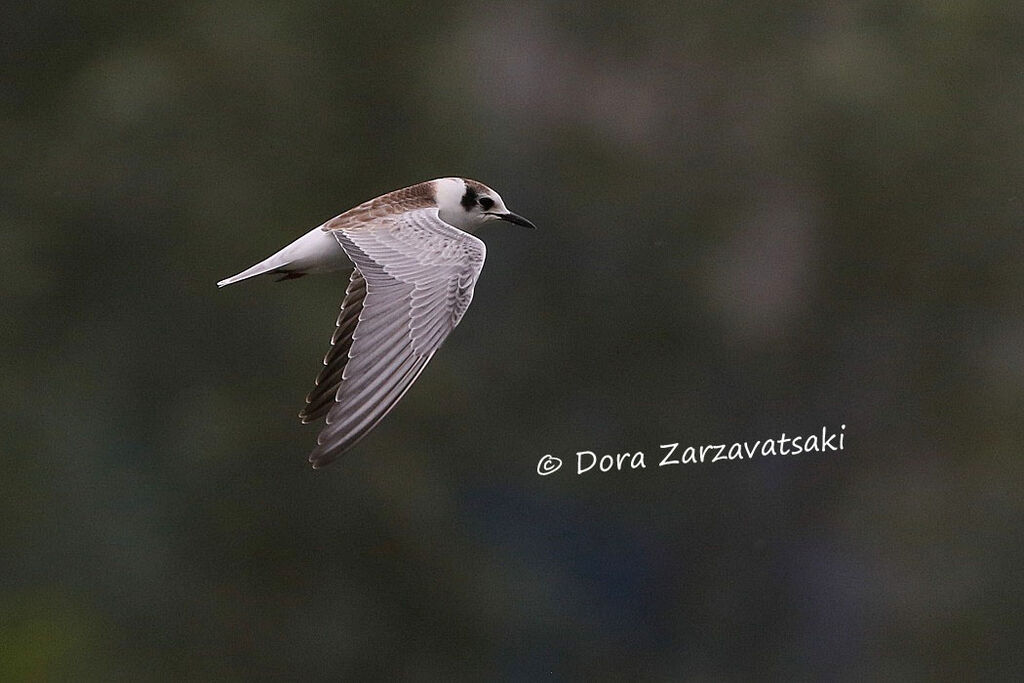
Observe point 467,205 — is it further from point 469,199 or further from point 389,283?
point 389,283

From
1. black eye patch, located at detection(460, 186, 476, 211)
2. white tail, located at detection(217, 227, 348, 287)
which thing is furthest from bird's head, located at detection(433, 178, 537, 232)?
white tail, located at detection(217, 227, 348, 287)

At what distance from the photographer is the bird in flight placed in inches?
38.3

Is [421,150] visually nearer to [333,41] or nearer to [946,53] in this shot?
[333,41]

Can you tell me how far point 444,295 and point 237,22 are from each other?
780 mm

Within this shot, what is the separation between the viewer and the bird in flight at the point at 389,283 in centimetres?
97

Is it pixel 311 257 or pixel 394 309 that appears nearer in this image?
pixel 394 309

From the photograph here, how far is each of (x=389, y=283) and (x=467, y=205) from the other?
216 millimetres

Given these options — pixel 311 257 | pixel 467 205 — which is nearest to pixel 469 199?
pixel 467 205

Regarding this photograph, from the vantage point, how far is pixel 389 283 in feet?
3.34

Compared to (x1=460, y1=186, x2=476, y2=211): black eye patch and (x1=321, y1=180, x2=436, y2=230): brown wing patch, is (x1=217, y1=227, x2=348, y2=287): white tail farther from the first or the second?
(x1=460, y1=186, x2=476, y2=211): black eye patch

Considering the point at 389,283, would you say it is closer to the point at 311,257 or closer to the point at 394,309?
the point at 394,309

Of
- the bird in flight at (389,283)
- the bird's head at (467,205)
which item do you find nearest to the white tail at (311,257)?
the bird in flight at (389,283)

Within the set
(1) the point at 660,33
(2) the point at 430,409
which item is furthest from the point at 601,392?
(1) the point at 660,33

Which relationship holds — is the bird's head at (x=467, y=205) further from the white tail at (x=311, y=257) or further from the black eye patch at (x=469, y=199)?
Answer: the white tail at (x=311, y=257)
